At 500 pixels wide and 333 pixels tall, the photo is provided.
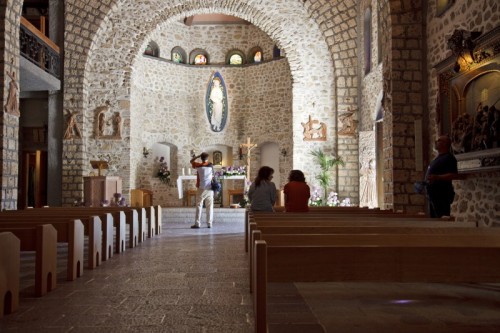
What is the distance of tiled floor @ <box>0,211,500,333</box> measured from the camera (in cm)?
315

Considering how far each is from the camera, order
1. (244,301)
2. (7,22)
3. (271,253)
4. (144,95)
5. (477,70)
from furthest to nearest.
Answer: (144,95)
(7,22)
(477,70)
(244,301)
(271,253)

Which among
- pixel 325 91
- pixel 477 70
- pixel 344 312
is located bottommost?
pixel 344 312

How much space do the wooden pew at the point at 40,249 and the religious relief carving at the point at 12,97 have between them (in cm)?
559

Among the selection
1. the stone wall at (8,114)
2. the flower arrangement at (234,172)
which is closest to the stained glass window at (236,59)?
the flower arrangement at (234,172)

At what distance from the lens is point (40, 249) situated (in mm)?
4184

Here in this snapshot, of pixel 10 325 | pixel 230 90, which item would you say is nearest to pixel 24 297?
pixel 10 325

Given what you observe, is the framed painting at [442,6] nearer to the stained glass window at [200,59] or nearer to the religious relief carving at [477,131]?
the religious relief carving at [477,131]

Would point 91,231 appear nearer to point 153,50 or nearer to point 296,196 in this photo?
point 296,196

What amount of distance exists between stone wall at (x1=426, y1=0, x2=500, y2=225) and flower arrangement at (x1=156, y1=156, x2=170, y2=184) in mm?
14239

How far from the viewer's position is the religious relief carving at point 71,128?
15164mm

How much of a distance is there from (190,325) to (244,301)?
780 millimetres

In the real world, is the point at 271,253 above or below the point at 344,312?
above

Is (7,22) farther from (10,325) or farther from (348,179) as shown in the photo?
(348,179)

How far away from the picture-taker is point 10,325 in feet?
10.4
